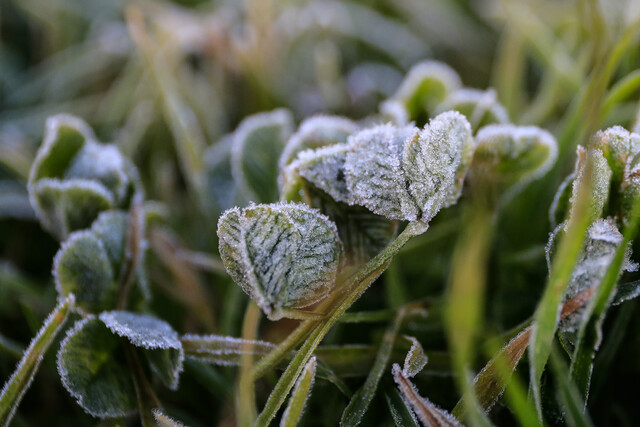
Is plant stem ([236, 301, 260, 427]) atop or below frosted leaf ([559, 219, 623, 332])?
below

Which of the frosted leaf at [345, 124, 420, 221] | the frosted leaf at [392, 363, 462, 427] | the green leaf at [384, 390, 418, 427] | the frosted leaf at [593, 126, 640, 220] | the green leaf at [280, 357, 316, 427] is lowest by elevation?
the green leaf at [384, 390, 418, 427]

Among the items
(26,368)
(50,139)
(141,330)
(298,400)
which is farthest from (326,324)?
(50,139)

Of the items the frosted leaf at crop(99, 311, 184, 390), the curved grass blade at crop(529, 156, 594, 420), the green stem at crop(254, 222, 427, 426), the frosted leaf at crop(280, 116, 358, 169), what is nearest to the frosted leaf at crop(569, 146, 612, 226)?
the curved grass blade at crop(529, 156, 594, 420)

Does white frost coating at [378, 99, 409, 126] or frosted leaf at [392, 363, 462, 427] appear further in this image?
A: white frost coating at [378, 99, 409, 126]

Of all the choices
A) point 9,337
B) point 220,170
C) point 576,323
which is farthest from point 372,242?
point 9,337

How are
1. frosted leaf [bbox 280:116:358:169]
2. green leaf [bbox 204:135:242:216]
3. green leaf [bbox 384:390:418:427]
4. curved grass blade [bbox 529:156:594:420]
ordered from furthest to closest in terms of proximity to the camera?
green leaf [bbox 204:135:242:216]
frosted leaf [bbox 280:116:358:169]
green leaf [bbox 384:390:418:427]
curved grass blade [bbox 529:156:594:420]

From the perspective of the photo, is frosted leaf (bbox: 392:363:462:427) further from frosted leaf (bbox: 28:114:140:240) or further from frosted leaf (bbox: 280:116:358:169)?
frosted leaf (bbox: 28:114:140:240)

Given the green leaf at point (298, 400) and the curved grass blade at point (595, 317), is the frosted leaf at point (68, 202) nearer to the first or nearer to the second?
the green leaf at point (298, 400)
